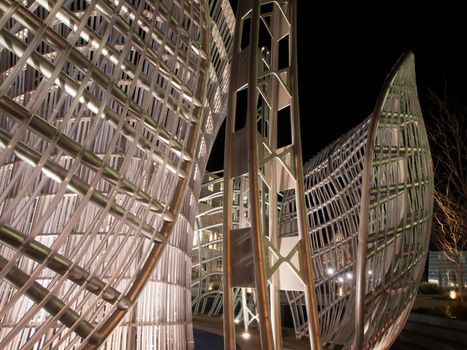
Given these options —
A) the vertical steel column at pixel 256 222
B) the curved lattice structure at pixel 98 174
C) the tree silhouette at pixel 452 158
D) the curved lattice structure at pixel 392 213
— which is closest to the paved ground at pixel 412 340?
the curved lattice structure at pixel 392 213

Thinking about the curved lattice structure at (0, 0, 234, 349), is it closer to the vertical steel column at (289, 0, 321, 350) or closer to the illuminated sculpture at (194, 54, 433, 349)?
the vertical steel column at (289, 0, 321, 350)

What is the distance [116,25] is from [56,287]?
10.4ft

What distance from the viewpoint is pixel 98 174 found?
499 cm

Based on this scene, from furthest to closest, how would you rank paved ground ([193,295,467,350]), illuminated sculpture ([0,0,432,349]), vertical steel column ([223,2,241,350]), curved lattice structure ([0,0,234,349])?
1. paved ground ([193,295,467,350])
2. vertical steel column ([223,2,241,350])
3. illuminated sculpture ([0,0,432,349])
4. curved lattice structure ([0,0,234,349])

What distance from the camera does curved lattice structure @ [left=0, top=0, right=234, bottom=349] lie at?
4422 millimetres

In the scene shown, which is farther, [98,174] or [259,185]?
[259,185]

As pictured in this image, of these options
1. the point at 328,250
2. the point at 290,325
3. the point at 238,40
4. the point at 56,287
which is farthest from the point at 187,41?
the point at 290,325

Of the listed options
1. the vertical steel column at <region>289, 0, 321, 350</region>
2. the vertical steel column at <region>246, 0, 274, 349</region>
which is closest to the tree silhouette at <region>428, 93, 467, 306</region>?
the vertical steel column at <region>289, 0, 321, 350</region>

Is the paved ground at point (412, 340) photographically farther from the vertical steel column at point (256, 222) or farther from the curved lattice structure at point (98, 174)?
the vertical steel column at point (256, 222)

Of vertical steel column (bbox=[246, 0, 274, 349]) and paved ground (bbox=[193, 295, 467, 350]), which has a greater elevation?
vertical steel column (bbox=[246, 0, 274, 349])

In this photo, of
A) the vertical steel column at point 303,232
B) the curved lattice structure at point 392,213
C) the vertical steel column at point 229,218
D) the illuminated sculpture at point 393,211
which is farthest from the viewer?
the illuminated sculpture at point 393,211

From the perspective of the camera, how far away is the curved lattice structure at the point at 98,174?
442 centimetres

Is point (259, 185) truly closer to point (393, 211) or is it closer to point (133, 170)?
point (133, 170)

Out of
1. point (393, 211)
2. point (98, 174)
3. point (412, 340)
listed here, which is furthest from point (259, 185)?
point (412, 340)
